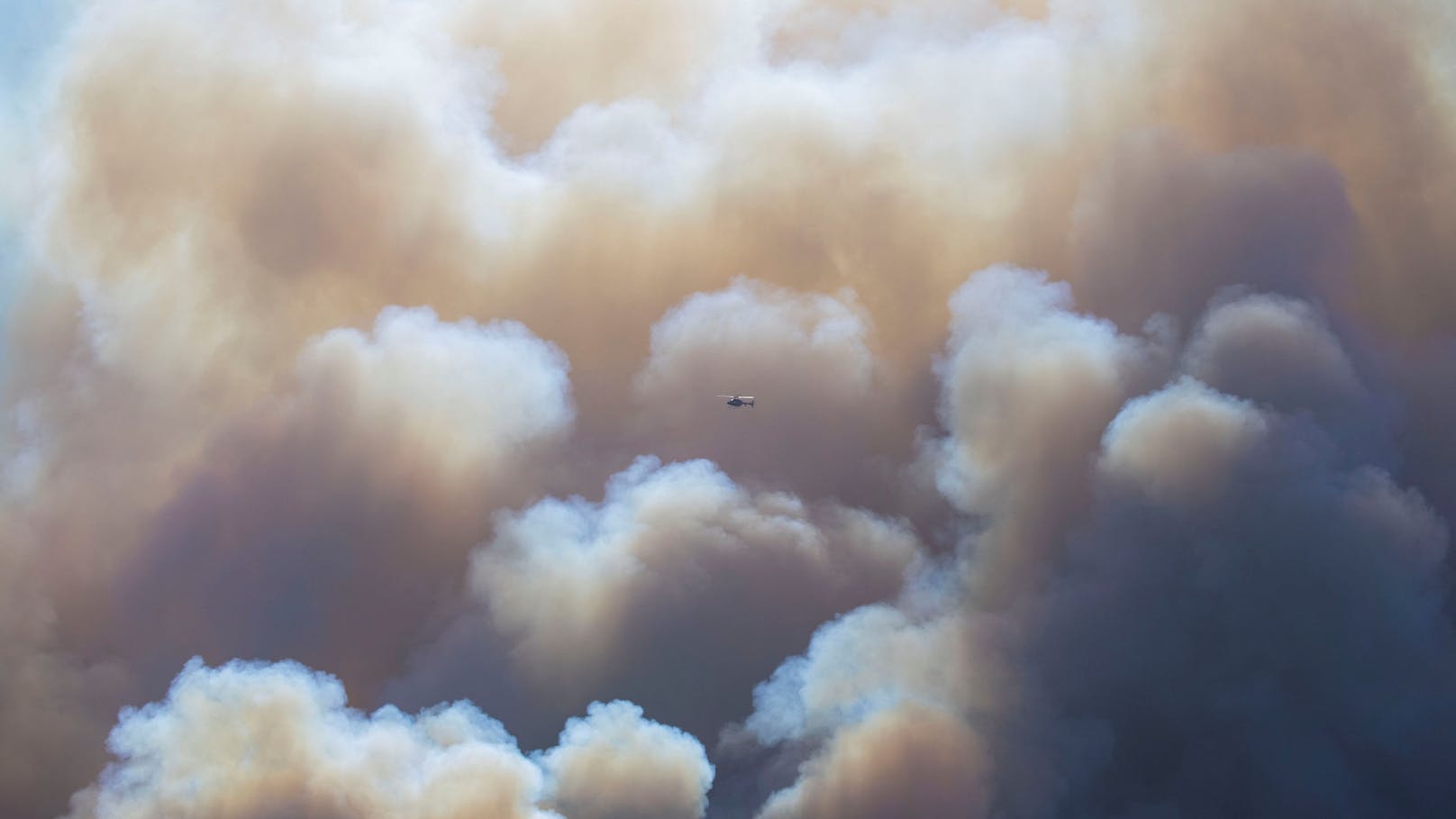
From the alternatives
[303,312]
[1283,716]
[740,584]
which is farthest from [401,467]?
[1283,716]

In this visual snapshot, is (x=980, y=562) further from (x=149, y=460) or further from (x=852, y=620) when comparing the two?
(x=149, y=460)

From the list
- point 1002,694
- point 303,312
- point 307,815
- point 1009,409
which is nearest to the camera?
point 307,815

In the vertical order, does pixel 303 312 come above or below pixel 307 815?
above

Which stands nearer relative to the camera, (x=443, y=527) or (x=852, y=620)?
(x=852, y=620)

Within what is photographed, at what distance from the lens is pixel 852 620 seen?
57344 mm

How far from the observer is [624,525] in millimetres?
58688

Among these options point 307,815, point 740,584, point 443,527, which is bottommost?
point 307,815

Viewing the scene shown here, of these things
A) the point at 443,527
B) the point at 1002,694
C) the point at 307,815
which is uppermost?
the point at 443,527

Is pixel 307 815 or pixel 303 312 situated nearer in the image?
pixel 307 815

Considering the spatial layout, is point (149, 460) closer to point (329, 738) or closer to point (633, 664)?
point (329, 738)

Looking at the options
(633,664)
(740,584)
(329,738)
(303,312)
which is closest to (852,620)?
(740,584)

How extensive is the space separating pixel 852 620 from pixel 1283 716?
51.0ft

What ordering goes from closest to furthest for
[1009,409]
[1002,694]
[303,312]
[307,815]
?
[307,815]
[1002,694]
[1009,409]
[303,312]

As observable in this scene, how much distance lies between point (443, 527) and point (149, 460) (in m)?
13.1
